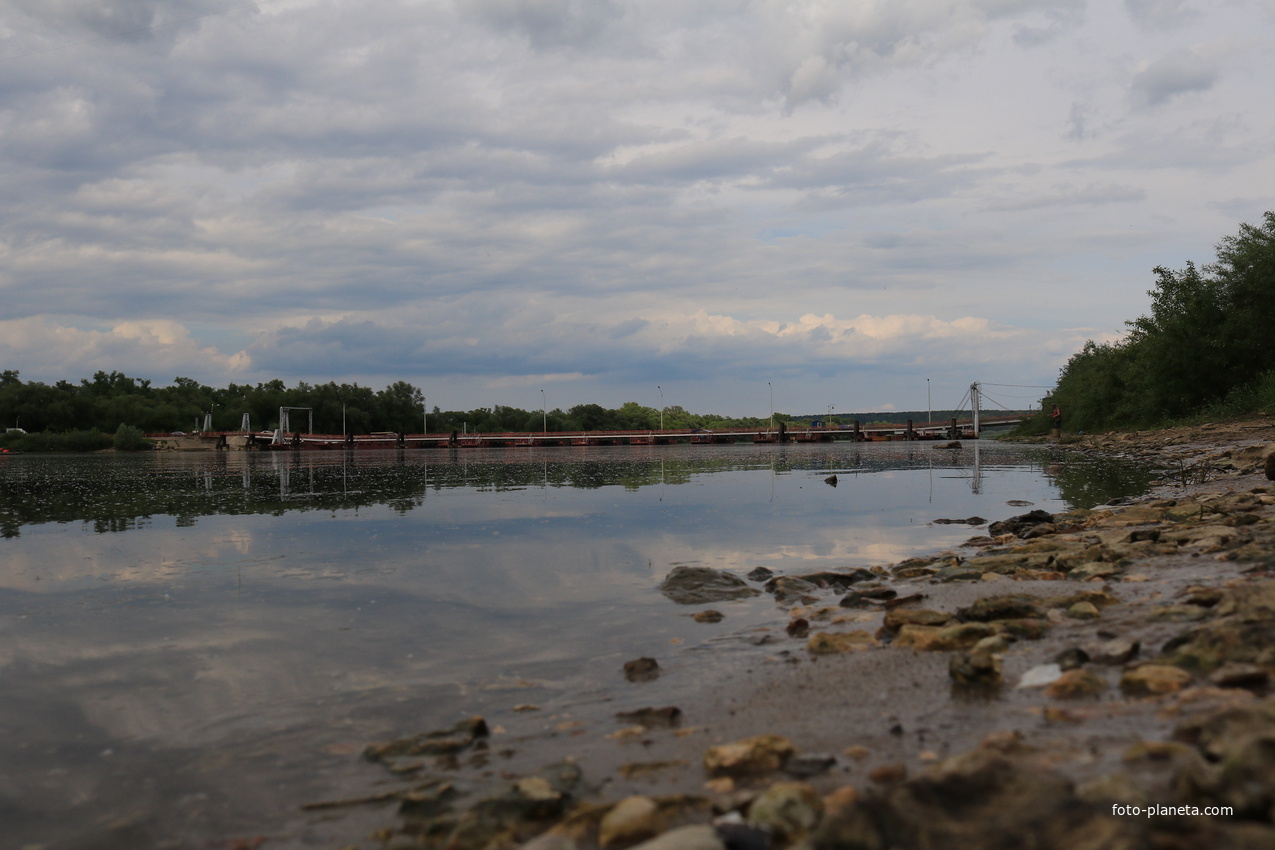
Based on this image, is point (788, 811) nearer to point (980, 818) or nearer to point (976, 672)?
point (980, 818)

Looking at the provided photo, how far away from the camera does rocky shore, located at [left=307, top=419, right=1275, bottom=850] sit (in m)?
3.21

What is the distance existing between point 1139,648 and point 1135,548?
5004 mm

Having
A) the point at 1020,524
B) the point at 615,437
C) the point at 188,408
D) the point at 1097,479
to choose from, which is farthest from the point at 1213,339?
the point at 188,408

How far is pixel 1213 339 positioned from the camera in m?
49.3

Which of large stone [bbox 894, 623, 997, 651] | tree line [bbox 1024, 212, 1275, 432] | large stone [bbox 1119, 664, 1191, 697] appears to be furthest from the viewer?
tree line [bbox 1024, 212, 1275, 432]

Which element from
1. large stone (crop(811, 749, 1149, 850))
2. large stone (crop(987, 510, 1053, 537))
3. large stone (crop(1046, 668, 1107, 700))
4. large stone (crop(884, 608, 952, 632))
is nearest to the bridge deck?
large stone (crop(987, 510, 1053, 537))

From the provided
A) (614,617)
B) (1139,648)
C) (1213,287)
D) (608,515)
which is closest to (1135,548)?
(1139,648)

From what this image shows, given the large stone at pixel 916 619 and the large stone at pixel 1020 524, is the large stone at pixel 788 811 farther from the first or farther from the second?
the large stone at pixel 1020 524

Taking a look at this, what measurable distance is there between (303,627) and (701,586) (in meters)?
4.97

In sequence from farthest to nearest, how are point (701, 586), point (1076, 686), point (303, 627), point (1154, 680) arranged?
point (701, 586), point (303, 627), point (1076, 686), point (1154, 680)

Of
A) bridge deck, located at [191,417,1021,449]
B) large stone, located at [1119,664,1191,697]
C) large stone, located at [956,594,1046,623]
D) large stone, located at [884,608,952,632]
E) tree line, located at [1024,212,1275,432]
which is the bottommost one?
large stone, located at [884,608,952,632]

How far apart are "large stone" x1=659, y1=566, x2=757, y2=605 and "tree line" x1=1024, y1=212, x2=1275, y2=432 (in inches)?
1697

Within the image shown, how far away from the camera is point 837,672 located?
6375 millimetres

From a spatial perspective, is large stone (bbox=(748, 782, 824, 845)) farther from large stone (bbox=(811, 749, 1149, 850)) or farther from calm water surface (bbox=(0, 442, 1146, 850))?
calm water surface (bbox=(0, 442, 1146, 850))
